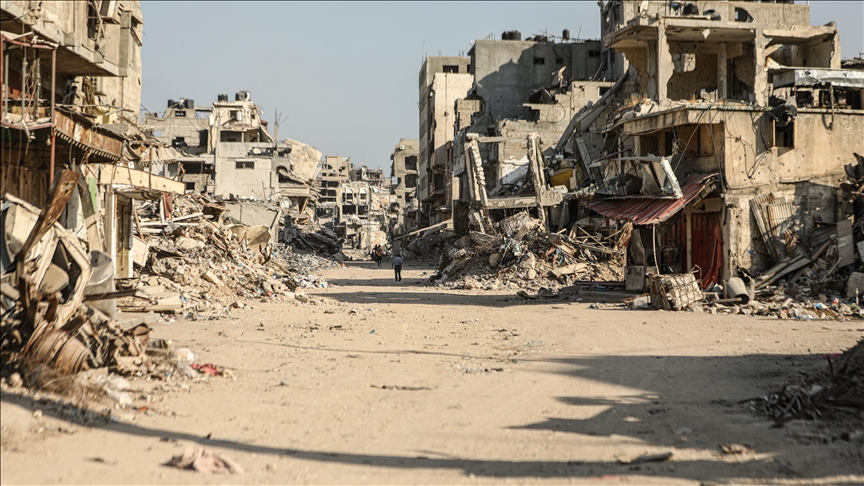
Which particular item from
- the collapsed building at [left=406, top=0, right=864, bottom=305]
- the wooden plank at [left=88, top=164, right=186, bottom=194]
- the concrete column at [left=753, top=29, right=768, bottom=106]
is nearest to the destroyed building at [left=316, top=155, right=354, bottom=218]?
the collapsed building at [left=406, top=0, right=864, bottom=305]

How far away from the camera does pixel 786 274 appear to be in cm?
2061

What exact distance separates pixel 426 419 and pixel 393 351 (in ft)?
16.0

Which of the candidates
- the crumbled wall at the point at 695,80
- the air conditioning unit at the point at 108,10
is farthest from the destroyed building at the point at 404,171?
the air conditioning unit at the point at 108,10

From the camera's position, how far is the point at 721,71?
32031mm

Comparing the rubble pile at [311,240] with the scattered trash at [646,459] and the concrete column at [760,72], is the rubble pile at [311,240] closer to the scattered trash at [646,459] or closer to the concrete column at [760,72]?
the concrete column at [760,72]

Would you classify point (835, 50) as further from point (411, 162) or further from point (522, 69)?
point (411, 162)

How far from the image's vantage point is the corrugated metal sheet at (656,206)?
67.7 ft

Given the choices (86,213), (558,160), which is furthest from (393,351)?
(558,160)

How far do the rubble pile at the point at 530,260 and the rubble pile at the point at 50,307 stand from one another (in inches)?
708

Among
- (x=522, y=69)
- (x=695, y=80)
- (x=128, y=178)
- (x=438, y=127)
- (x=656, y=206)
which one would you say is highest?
(x=522, y=69)

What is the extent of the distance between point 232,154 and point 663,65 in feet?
139

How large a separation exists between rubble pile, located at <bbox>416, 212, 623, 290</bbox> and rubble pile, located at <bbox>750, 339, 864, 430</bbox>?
17.0 meters

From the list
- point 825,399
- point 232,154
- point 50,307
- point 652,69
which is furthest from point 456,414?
point 232,154

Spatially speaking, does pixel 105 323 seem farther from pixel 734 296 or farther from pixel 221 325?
pixel 734 296
